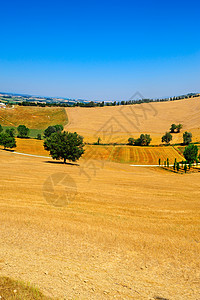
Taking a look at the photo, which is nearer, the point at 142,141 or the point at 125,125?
the point at 142,141

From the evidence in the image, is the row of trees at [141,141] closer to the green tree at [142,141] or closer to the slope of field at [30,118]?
the green tree at [142,141]

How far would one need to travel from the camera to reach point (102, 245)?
1221 cm

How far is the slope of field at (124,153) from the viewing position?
86.6 metres

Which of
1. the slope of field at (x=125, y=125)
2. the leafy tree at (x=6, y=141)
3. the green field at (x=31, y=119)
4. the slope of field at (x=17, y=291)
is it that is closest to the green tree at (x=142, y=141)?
the slope of field at (x=125, y=125)

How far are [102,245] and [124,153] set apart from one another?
86.3 meters

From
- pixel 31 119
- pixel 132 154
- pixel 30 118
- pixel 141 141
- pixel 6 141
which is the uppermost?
pixel 30 118

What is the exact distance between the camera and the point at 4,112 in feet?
623

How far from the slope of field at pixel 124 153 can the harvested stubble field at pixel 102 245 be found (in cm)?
6497

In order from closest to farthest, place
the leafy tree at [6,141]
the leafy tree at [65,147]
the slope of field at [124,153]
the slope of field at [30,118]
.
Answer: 1. the leafy tree at [65,147]
2. the leafy tree at [6,141]
3. the slope of field at [124,153]
4. the slope of field at [30,118]

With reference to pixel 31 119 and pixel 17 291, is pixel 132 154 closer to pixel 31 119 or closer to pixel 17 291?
pixel 17 291

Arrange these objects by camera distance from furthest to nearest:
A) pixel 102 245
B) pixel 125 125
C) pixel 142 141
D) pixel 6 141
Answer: pixel 125 125, pixel 142 141, pixel 6 141, pixel 102 245

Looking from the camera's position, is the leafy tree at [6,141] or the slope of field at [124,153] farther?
the slope of field at [124,153]

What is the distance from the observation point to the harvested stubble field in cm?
920

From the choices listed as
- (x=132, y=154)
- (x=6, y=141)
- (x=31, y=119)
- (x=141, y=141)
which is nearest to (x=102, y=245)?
(x=6, y=141)
